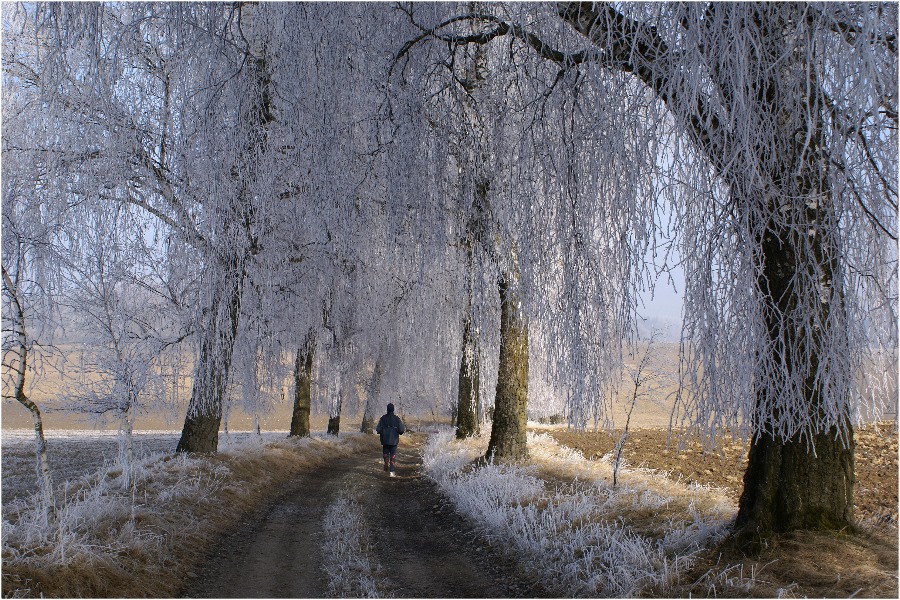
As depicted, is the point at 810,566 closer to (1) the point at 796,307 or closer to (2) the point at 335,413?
(1) the point at 796,307

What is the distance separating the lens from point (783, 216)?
3922 mm

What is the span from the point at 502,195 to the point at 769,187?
2.37 m

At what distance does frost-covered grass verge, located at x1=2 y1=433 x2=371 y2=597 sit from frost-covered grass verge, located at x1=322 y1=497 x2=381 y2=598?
3.95 feet

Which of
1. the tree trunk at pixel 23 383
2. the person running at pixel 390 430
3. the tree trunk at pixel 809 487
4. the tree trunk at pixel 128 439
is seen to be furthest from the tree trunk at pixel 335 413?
the tree trunk at pixel 809 487

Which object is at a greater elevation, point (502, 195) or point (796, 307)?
point (502, 195)

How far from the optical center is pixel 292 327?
35.7ft

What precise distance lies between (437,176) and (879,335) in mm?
3511

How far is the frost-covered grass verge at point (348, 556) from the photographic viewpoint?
5035 millimetres

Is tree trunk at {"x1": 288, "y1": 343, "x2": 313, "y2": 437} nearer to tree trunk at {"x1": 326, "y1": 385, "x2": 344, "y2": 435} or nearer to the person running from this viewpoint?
tree trunk at {"x1": 326, "y1": 385, "x2": 344, "y2": 435}

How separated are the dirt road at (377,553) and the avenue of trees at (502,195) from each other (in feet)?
5.65

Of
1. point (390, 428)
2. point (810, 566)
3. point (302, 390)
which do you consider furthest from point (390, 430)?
point (810, 566)

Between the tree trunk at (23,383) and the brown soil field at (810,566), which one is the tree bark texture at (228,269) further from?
the brown soil field at (810,566)

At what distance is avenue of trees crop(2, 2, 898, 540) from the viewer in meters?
3.69

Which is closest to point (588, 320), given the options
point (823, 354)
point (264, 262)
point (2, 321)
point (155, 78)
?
point (823, 354)
